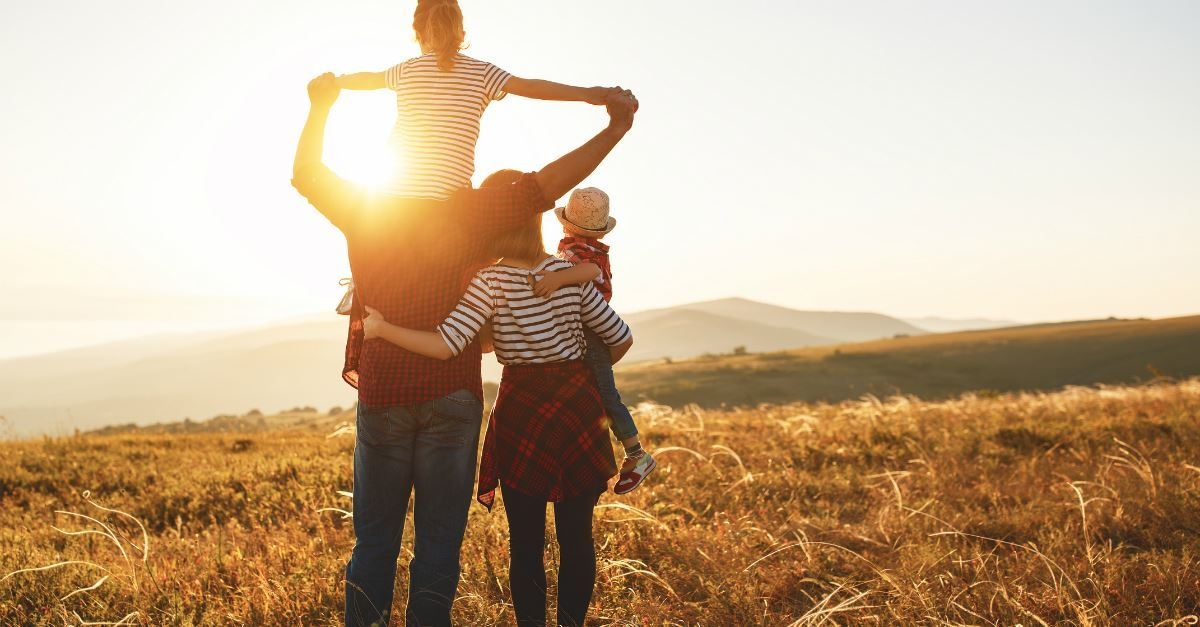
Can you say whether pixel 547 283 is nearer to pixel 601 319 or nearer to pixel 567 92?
pixel 601 319

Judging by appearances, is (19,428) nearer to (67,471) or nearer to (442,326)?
(67,471)

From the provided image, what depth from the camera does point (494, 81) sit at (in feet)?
10.3

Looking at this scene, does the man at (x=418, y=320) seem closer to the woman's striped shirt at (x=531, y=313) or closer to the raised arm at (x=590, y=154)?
the raised arm at (x=590, y=154)

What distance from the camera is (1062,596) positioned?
3998 millimetres

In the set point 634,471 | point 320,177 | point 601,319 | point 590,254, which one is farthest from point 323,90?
point 634,471

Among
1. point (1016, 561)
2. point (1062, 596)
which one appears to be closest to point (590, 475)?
point (1062, 596)

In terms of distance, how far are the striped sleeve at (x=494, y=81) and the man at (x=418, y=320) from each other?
389mm

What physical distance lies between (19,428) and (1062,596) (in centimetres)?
1470

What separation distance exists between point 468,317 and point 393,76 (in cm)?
110

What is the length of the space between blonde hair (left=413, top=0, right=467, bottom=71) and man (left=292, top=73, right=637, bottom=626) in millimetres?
482

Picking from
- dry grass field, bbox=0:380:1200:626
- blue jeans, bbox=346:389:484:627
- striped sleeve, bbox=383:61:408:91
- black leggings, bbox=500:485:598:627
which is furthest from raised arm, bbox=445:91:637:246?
dry grass field, bbox=0:380:1200:626

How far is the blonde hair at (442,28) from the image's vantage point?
307 centimetres

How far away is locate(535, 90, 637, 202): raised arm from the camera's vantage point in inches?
118

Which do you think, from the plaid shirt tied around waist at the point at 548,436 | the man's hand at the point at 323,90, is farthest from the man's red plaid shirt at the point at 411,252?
the plaid shirt tied around waist at the point at 548,436
